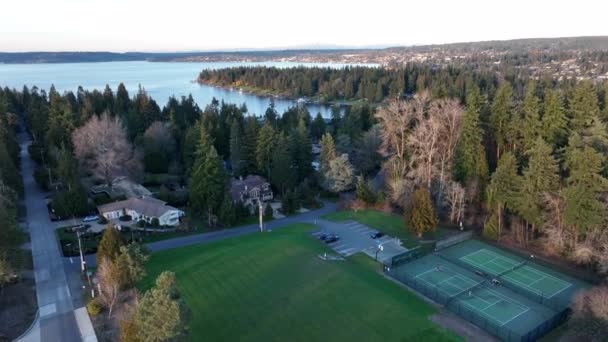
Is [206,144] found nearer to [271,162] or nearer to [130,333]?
[271,162]

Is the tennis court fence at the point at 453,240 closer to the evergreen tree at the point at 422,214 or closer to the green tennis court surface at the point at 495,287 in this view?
the green tennis court surface at the point at 495,287

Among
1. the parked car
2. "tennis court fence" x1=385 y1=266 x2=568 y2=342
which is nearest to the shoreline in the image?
the parked car

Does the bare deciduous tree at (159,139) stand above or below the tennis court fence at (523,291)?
above

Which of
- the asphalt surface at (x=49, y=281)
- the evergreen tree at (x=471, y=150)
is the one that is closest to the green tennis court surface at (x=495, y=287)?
the evergreen tree at (x=471, y=150)

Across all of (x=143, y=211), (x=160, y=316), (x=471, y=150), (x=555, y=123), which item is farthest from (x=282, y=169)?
(x=160, y=316)

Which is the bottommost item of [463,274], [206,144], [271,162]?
[463,274]

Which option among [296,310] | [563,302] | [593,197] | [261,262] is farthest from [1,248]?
[593,197]
